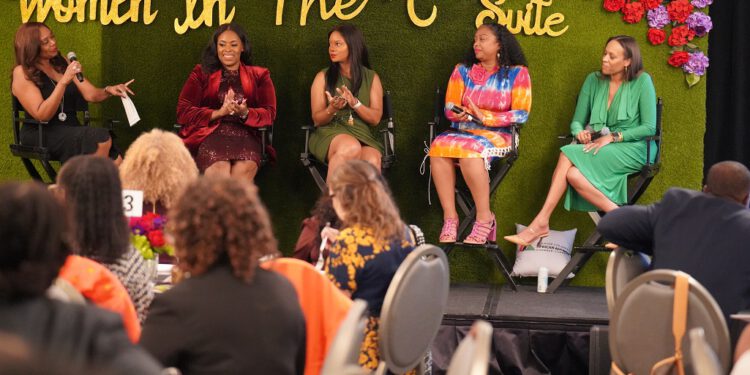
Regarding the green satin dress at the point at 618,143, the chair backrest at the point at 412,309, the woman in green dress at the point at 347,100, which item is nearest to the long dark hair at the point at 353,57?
the woman in green dress at the point at 347,100

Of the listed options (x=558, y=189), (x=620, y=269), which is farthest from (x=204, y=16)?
(x=620, y=269)

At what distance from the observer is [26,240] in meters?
1.59

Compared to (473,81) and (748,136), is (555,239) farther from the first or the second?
(748,136)

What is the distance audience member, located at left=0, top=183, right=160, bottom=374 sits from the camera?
1515mm

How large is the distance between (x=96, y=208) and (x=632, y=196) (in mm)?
3657

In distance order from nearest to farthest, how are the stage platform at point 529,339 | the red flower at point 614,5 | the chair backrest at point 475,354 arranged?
the chair backrest at point 475,354
the stage platform at point 529,339
the red flower at point 614,5

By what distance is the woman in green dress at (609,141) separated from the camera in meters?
5.69

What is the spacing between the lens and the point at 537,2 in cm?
632

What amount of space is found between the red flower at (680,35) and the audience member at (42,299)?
514 centimetres

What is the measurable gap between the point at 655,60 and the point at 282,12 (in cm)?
234

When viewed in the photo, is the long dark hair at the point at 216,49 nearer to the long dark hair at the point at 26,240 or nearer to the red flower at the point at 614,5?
the red flower at the point at 614,5

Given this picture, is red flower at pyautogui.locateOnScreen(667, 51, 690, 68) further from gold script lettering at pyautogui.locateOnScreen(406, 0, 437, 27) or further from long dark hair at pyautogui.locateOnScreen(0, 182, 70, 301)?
long dark hair at pyautogui.locateOnScreen(0, 182, 70, 301)

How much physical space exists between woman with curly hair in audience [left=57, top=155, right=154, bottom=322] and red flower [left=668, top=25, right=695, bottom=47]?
13.7 ft

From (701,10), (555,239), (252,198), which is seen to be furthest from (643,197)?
(252,198)
